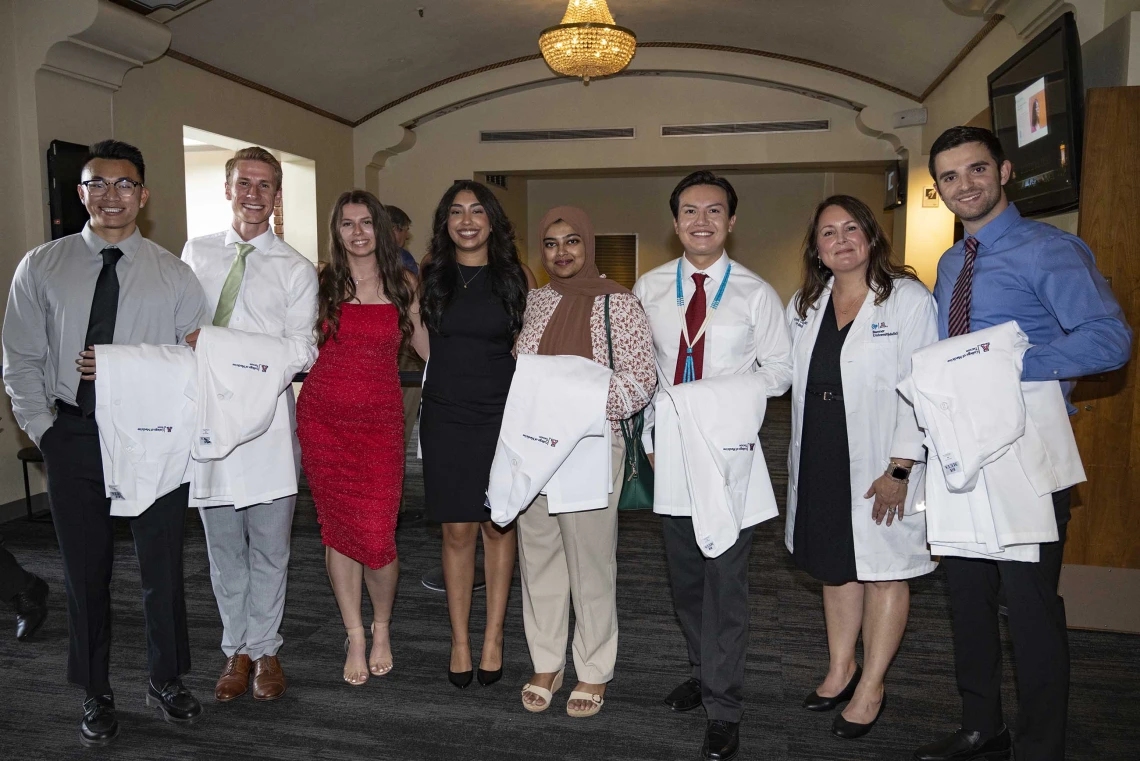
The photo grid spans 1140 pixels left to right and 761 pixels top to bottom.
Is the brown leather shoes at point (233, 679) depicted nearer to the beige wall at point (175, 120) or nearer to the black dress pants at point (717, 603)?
the black dress pants at point (717, 603)

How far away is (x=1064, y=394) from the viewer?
2.32 meters

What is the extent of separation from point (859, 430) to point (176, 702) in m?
2.35

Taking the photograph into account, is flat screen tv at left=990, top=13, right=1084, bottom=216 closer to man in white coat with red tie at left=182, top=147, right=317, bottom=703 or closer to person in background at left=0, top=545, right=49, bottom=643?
man in white coat with red tie at left=182, top=147, right=317, bottom=703

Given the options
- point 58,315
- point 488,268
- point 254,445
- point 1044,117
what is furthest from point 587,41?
point 58,315

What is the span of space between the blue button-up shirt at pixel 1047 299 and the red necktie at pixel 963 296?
13mm

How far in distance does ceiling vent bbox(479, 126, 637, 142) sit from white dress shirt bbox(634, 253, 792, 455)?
322 inches

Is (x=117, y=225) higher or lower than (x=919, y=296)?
higher

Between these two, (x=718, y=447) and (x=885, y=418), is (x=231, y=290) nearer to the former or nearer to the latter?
(x=718, y=447)

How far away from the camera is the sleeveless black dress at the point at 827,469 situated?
2.54 meters

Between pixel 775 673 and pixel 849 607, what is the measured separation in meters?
0.60

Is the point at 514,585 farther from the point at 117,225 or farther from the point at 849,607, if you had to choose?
the point at 117,225

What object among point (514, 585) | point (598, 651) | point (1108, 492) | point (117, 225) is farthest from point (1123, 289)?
point (117, 225)

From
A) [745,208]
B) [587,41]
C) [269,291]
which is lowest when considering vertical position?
[269,291]

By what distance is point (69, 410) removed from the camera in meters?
2.57
